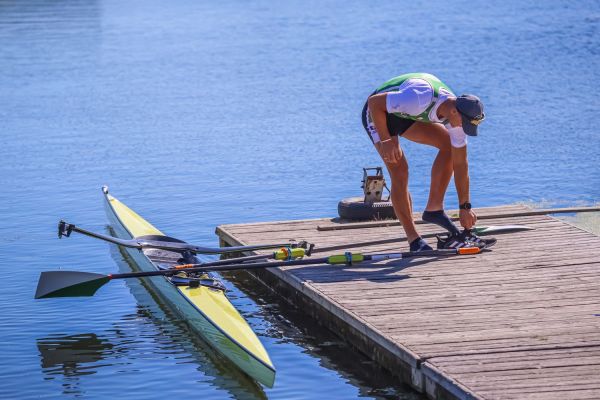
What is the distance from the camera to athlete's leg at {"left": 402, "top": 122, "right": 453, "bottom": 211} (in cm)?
1093

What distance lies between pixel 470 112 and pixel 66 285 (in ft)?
13.6

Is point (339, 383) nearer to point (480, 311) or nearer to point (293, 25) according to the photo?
point (480, 311)

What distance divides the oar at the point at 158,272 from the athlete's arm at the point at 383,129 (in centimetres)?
92

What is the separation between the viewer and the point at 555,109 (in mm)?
24516

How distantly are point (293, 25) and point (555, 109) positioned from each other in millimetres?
20015

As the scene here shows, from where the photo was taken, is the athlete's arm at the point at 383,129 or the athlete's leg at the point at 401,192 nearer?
the athlete's arm at the point at 383,129

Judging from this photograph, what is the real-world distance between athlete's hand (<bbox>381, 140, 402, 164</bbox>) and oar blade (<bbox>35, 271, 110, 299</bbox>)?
2.97 m

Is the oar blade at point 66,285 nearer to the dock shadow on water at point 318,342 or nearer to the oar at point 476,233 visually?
the dock shadow on water at point 318,342

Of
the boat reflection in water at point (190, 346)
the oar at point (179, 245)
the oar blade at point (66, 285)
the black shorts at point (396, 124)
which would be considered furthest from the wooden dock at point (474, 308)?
the oar blade at point (66, 285)

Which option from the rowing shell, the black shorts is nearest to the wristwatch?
the black shorts

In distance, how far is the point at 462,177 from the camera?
1073 cm

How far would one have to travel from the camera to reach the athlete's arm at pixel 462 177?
34.9 feet

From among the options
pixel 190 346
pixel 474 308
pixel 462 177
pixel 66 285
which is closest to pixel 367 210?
pixel 462 177

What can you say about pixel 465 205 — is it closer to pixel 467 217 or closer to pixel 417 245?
pixel 467 217
